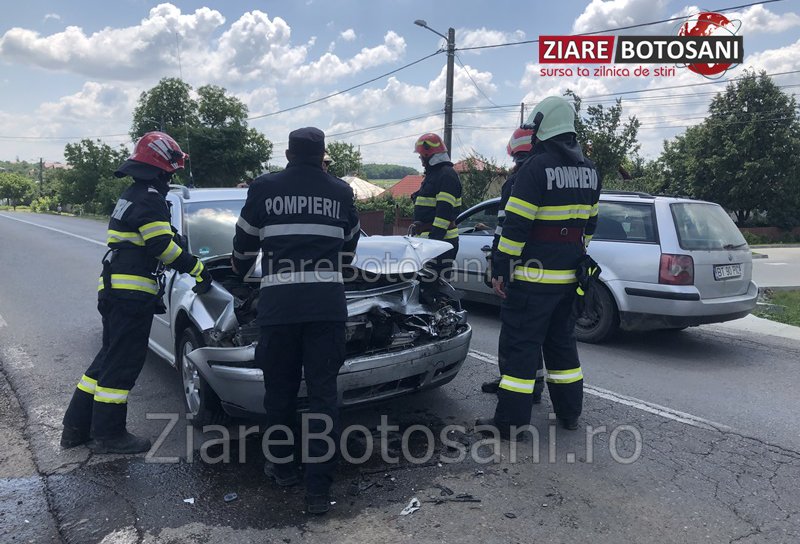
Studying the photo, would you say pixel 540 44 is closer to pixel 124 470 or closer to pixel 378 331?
pixel 378 331

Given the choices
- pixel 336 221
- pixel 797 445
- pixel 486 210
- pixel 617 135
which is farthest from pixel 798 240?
pixel 336 221

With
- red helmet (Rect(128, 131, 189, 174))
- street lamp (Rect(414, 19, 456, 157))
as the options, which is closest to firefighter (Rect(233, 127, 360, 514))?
red helmet (Rect(128, 131, 189, 174))

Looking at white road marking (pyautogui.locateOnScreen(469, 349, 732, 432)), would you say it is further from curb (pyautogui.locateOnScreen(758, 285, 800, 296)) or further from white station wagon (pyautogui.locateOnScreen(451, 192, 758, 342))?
curb (pyautogui.locateOnScreen(758, 285, 800, 296))

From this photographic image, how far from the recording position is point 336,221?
10.5 feet

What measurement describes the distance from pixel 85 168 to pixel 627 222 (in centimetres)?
6202

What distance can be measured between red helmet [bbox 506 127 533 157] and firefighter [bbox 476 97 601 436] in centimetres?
88

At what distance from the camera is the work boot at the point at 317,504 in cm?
298

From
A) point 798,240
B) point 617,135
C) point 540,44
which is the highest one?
point 540,44

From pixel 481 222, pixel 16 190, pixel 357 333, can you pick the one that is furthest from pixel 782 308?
pixel 16 190

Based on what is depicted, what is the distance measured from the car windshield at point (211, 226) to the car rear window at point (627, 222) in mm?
3867

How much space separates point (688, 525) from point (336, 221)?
235cm

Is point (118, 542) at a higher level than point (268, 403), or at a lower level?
lower

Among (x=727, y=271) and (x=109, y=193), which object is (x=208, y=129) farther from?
(x=727, y=271)

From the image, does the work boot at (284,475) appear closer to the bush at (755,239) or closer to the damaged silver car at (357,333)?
the damaged silver car at (357,333)
